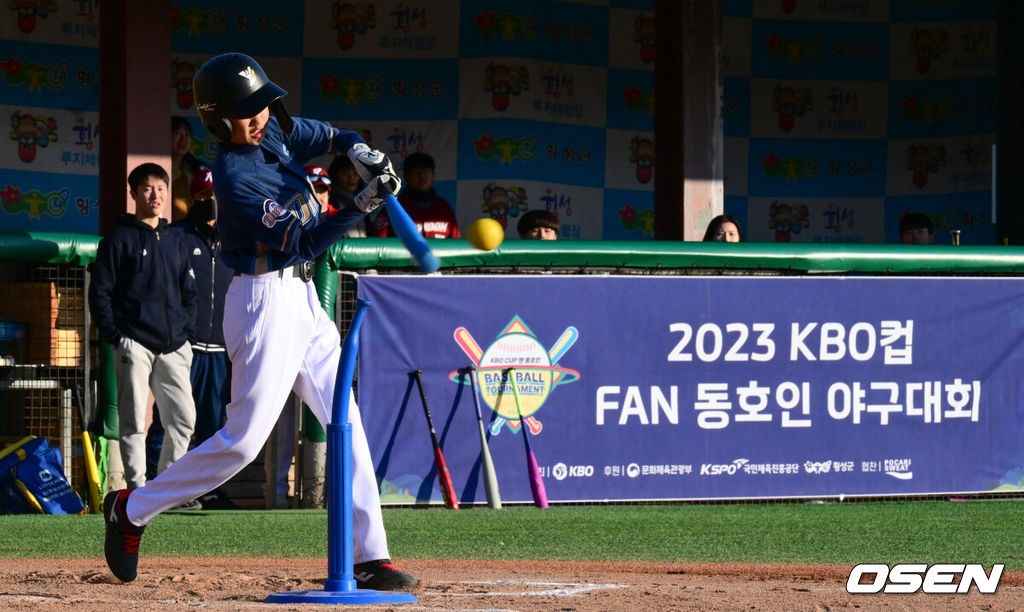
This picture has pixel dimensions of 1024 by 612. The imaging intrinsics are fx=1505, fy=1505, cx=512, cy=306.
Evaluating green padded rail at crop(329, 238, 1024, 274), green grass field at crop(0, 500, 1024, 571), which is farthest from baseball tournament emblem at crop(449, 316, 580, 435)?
green grass field at crop(0, 500, 1024, 571)

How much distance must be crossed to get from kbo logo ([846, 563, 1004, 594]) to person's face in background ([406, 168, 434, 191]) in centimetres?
484

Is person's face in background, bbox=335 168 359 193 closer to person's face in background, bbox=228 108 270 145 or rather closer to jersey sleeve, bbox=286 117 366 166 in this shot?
jersey sleeve, bbox=286 117 366 166

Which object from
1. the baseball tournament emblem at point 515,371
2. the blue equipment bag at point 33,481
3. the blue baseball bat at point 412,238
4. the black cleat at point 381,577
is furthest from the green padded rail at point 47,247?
the blue baseball bat at point 412,238

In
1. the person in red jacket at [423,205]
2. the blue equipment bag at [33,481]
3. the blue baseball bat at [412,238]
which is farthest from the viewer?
the person in red jacket at [423,205]

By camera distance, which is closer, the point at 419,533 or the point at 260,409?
the point at 260,409

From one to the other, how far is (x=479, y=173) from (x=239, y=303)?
7761mm

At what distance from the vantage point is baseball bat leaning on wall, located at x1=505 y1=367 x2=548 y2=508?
817 centimetres

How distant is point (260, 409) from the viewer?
4.78 m

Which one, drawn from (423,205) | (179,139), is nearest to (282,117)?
(423,205)

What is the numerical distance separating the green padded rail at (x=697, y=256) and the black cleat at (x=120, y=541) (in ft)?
10.7

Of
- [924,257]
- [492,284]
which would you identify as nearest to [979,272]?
[924,257]

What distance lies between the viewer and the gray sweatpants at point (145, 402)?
7926 millimetres

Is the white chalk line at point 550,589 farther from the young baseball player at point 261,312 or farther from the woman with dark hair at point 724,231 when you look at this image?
the woman with dark hair at point 724,231

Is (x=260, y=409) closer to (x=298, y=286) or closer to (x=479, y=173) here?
(x=298, y=286)
